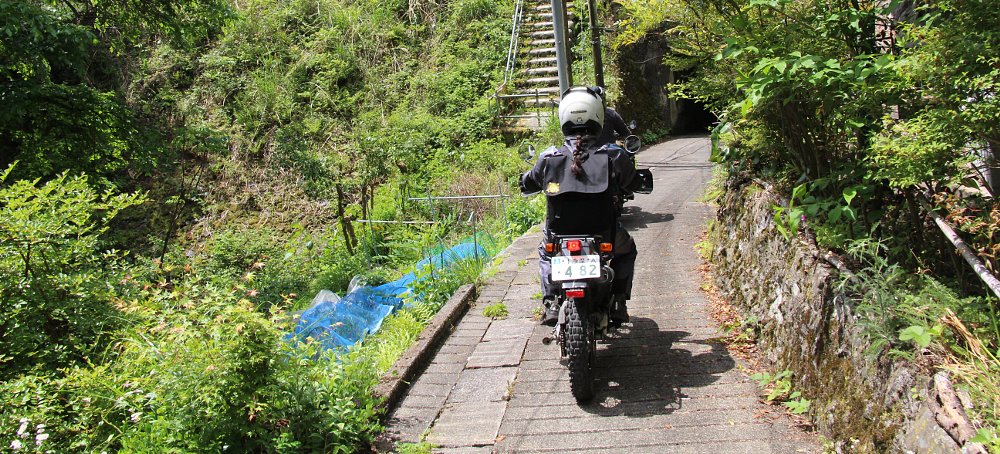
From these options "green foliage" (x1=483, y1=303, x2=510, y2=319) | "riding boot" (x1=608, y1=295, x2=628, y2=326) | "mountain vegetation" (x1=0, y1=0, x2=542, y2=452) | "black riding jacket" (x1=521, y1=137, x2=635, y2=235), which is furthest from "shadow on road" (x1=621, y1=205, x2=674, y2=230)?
"black riding jacket" (x1=521, y1=137, x2=635, y2=235)

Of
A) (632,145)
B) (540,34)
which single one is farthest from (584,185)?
(540,34)

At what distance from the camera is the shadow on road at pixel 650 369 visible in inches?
199

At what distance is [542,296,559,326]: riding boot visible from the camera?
220 inches

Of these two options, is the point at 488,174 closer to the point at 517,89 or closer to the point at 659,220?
the point at 517,89

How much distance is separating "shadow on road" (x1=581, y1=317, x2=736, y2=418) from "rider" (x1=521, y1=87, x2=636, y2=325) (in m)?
0.35

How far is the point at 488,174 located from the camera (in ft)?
55.8

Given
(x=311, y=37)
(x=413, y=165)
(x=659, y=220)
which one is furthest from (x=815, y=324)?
(x=311, y=37)

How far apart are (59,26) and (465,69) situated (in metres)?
12.3

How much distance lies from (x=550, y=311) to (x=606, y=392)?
741 millimetres

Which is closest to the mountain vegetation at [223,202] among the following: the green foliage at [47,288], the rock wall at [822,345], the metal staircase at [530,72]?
the green foliage at [47,288]

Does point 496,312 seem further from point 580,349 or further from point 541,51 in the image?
point 541,51

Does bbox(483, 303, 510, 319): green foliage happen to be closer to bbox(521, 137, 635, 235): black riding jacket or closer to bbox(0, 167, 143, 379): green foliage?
bbox(521, 137, 635, 235): black riding jacket

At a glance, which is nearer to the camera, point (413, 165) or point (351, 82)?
point (413, 165)

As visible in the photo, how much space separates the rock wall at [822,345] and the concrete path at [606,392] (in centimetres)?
32
